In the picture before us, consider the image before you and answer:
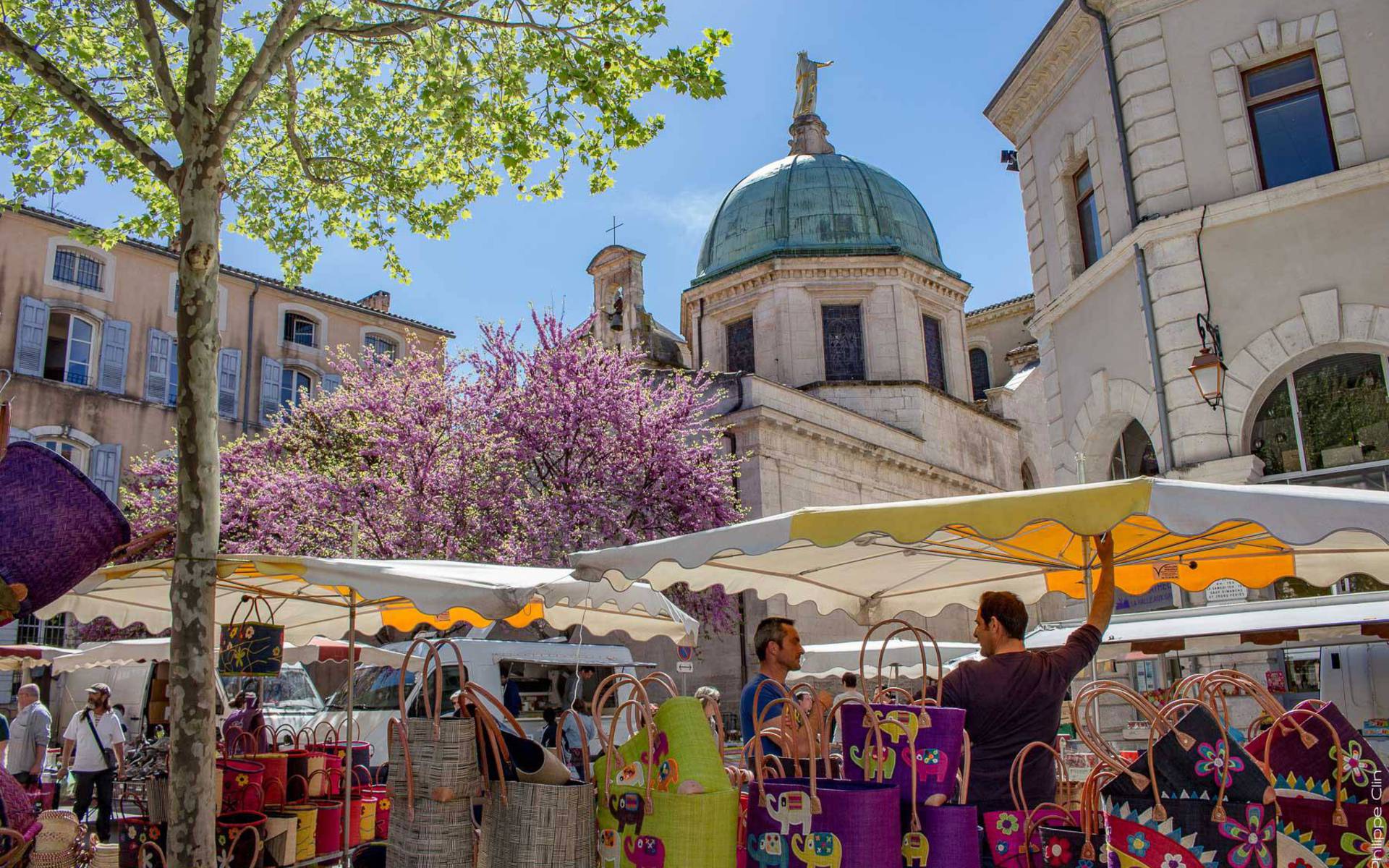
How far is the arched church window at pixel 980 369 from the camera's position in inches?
1619

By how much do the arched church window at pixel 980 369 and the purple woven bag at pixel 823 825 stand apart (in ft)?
128

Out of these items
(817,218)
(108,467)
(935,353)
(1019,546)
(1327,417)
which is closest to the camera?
(1019,546)

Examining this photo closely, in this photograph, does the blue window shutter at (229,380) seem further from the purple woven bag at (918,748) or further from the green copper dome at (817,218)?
the purple woven bag at (918,748)

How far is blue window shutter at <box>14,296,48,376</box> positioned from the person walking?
59.8 feet

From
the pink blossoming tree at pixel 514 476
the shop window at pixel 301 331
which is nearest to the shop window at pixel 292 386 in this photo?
the shop window at pixel 301 331

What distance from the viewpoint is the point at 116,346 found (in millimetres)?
28719

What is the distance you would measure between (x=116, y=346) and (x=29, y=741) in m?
20.0

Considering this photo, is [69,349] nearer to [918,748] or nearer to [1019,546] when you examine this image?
[1019,546]

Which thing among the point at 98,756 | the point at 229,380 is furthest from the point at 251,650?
the point at 229,380

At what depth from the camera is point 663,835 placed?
3.35 metres

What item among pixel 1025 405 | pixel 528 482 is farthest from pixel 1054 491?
pixel 1025 405

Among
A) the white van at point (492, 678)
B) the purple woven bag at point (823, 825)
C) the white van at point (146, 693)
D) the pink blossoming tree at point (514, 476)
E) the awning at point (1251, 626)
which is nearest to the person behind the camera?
the purple woven bag at point (823, 825)

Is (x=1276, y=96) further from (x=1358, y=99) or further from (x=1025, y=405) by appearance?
(x=1025, y=405)

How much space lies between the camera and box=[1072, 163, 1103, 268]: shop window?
48.7 feet
